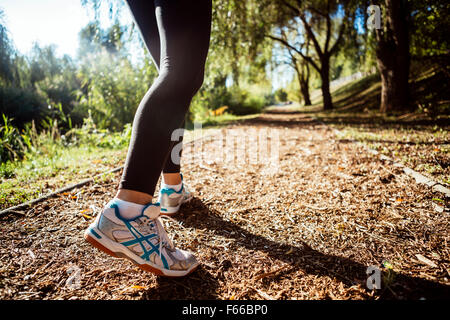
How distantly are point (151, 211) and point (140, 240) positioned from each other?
0.38 ft

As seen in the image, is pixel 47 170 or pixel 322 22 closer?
pixel 47 170

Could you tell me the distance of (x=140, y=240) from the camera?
92cm

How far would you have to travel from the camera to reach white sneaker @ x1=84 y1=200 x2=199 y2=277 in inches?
34.8

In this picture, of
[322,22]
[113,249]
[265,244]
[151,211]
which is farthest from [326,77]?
[113,249]

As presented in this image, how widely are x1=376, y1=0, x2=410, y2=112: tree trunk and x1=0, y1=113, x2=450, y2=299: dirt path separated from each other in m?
5.16

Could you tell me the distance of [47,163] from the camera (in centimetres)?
305

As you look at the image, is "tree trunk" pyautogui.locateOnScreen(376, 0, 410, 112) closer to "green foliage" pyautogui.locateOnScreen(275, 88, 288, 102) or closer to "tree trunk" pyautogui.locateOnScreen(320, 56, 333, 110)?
"tree trunk" pyautogui.locateOnScreen(320, 56, 333, 110)

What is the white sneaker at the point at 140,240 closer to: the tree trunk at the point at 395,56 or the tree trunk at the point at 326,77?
the tree trunk at the point at 395,56

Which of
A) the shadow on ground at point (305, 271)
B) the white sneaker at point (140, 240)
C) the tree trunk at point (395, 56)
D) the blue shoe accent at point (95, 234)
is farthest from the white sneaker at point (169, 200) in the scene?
the tree trunk at point (395, 56)

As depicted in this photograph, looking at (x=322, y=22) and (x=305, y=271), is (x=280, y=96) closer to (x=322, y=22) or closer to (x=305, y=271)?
(x=322, y=22)

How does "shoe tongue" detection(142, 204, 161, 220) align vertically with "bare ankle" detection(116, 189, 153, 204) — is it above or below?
below

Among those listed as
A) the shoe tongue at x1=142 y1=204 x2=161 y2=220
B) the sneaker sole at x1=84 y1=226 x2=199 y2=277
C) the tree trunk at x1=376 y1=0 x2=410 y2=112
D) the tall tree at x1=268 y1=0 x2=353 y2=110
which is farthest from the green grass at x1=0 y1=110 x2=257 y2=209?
the tall tree at x1=268 y1=0 x2=353 y2=110

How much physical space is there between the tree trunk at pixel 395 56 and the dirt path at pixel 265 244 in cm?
516
